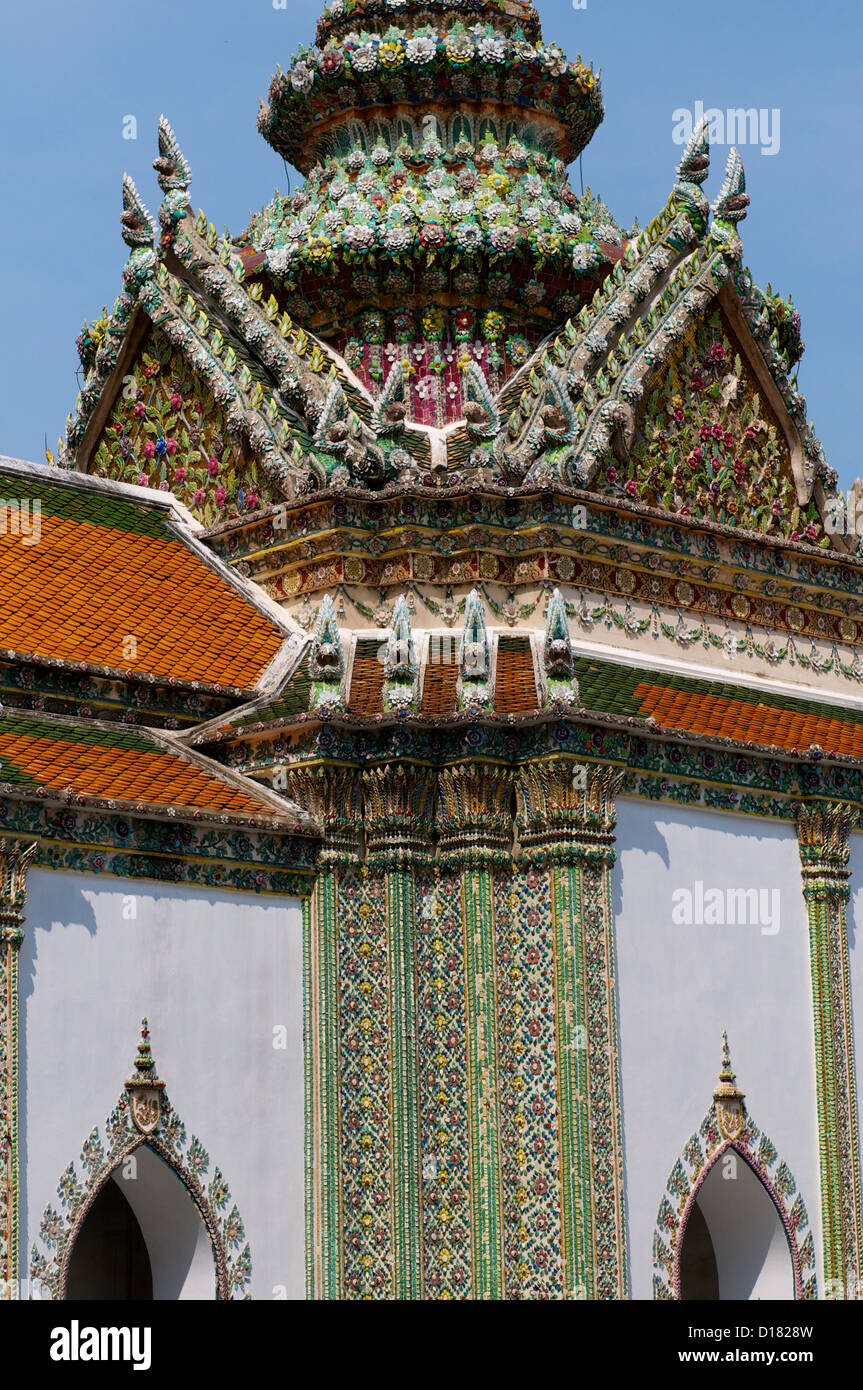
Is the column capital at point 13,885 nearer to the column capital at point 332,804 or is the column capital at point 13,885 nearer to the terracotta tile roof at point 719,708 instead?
the column capital at point 332,804

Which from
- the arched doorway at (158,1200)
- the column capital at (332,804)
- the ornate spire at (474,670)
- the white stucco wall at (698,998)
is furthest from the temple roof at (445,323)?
the arched doorway at (158,1200)

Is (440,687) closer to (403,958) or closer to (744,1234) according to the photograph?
(403,958)

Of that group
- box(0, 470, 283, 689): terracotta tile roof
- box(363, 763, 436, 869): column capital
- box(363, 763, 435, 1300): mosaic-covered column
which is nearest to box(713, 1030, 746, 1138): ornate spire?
box(363, 763, 435, 1300): mosaic-covered column

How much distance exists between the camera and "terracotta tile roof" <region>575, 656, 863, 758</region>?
677 inches

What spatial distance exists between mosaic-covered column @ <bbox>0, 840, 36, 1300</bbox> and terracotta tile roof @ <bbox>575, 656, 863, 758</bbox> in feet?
13.6

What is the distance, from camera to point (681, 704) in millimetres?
17688

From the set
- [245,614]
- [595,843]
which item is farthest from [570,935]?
[245,614]

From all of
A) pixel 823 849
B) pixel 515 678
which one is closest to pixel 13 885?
pixel 515 678

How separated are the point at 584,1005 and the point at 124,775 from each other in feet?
10.4

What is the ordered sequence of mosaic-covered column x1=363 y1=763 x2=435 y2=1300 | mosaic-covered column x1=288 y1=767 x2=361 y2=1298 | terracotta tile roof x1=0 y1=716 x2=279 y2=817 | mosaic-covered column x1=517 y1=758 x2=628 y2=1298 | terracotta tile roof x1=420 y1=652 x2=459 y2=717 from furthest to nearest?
terracotta tile roof x1=420 y1=652 x2=459 y2=717 → mosaic-covered column x1=363 y1=763 x2=435 y2=1300 → mosaic-covered column x1=288 y1=767 x2=361 y2=1298 → mosaic-covered column x1=517 y1=758 x2=628 y2=1298 → terracotta tile roof x1=0 y1=716 x2=279 y2=817

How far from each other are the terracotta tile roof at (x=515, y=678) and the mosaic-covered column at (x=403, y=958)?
718mm

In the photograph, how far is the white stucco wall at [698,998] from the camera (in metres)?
16.3

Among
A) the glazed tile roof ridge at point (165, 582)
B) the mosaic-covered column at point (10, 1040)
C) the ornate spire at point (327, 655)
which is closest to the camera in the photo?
the mosaic-covered column at point (10, 1040)

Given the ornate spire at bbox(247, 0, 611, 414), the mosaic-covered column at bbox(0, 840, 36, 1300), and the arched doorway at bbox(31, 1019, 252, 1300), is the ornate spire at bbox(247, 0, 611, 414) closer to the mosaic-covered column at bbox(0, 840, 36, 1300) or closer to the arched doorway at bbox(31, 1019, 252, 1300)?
the mosaic-covered column at bbox(0, 840, 36, 1300)
